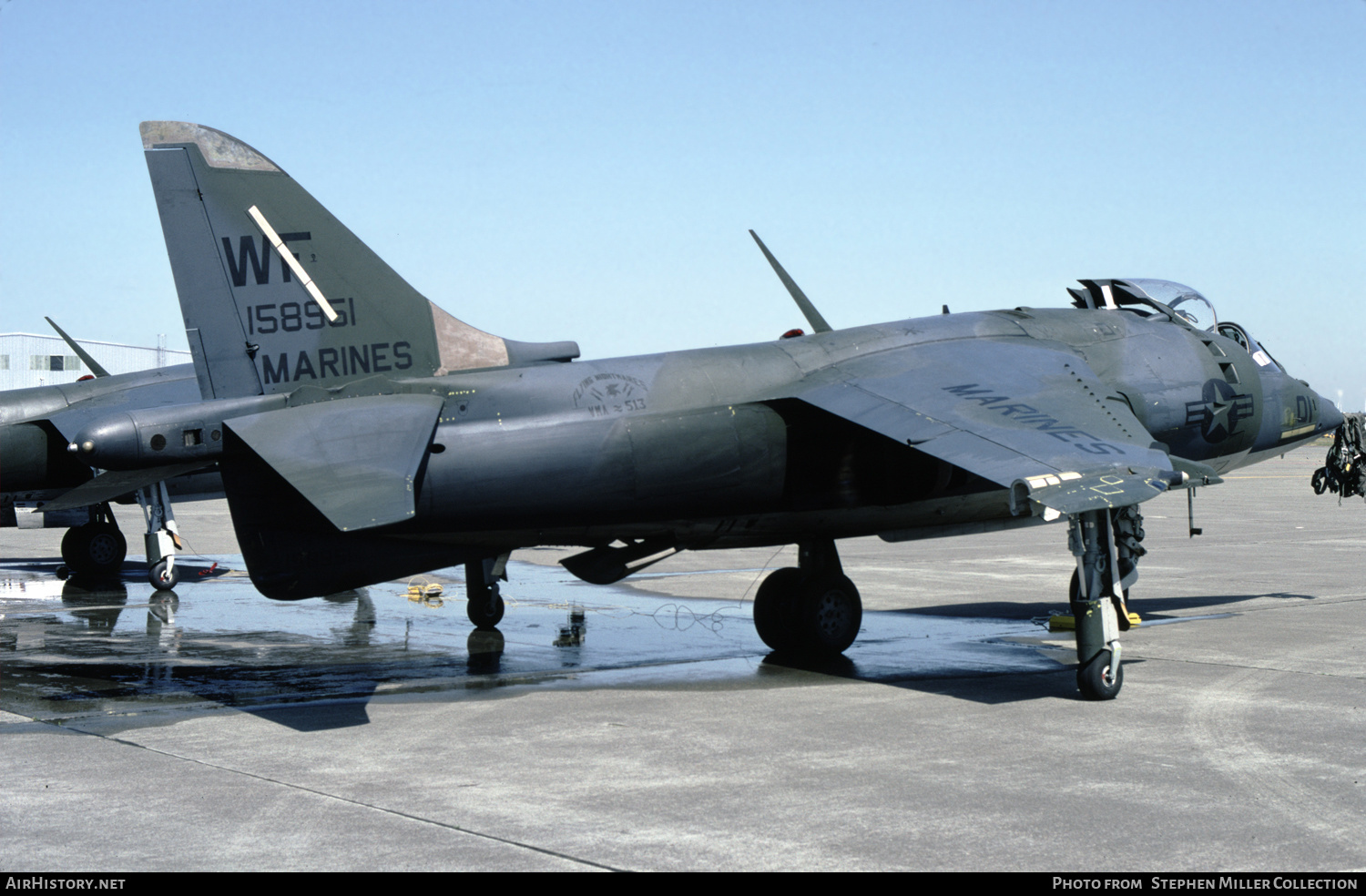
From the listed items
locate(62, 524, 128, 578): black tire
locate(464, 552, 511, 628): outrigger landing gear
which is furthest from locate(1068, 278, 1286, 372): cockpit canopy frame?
locate(62, 524, 128, 578): black tire

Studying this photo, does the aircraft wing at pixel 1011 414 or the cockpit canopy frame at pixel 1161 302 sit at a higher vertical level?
the cockpit canopy frame at pixel 1161 302

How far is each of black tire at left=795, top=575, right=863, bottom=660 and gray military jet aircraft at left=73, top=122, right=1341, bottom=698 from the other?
86 centimetres

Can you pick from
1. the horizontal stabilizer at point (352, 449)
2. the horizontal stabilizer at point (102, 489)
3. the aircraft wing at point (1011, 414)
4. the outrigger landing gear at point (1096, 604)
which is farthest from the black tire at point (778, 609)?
the horizontal stabilizer at point (102, 489)

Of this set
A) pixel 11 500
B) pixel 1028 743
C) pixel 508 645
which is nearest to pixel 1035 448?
pixel 1028 743

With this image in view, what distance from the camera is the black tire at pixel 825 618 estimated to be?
13688mm

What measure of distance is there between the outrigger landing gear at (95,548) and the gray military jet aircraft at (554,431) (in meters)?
13.3

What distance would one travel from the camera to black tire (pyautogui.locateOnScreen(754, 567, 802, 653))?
45.3ft

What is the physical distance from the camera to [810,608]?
13695 mm

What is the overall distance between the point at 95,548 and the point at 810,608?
49.8ft

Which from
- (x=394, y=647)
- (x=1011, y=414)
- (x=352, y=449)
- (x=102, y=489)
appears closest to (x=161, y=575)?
(x=102, y=489)

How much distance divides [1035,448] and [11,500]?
19479 millimetres

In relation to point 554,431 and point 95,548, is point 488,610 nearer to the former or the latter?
point 554,431

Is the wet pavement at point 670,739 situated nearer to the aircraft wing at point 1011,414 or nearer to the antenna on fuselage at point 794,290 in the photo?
the aircraft wing at point 1011,414

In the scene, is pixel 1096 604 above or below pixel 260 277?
below
